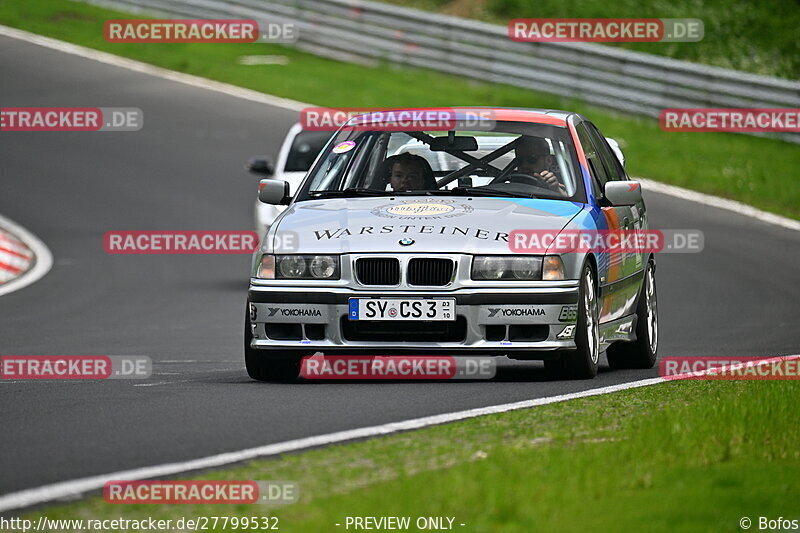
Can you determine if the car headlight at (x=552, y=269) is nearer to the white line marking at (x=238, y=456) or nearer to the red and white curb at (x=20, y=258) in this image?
the white line marking at (x=238, y=456)

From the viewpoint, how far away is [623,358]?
37.4 ft

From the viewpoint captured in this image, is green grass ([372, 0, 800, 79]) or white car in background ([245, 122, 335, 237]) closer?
white car in background ([245, 122, 335, 237])

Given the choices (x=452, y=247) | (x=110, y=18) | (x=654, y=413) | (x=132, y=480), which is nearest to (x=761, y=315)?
(x=452, y=247)

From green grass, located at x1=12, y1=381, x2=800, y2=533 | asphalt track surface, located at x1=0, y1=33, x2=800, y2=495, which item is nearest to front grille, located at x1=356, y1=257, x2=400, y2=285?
asphalt track surface, located at x1=0, y1=33, x2=800, y2=495

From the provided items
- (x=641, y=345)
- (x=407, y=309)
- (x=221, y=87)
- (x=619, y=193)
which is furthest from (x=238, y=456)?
(x=221, y=87)

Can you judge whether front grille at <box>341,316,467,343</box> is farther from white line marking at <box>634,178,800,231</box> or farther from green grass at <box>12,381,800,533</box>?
white line marking at <box>634,178,800,231</box>

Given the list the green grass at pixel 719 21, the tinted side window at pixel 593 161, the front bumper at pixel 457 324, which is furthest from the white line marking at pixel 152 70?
the front bumper at pixel 457 324

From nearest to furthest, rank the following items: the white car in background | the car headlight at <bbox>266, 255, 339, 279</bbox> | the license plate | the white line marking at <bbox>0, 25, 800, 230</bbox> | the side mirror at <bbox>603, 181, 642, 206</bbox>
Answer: the license plate < the car headlight at <bbox>266, 255, 339, 279</bbox> < the side mirror at <bbox>603, 181, 642, 206</bbox> < the white car in background < the white line marking at <bbox>0, 25, 800, 230</bbox>

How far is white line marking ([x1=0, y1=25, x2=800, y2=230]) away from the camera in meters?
22.8

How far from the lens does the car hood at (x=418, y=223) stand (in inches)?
368

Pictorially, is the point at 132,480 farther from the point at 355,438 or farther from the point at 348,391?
the point at 348,391

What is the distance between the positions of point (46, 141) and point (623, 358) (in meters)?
18.0

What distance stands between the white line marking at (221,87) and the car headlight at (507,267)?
13.1 metres

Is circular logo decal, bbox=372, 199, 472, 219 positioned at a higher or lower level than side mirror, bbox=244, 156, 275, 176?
lower
